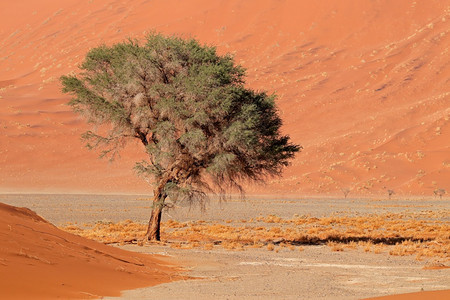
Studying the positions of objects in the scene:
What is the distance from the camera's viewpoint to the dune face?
10525 centimetres

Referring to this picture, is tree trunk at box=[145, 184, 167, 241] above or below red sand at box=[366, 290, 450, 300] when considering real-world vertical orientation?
above

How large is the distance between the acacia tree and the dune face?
2782 inches

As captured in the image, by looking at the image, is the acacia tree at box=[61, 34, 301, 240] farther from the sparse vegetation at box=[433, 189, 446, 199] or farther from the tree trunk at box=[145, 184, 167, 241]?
the sparse vegetation at box=[433, 189, 446, 199]

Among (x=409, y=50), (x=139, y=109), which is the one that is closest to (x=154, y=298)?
(x=139, y=109)

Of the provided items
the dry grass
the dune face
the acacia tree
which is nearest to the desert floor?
the dry grass

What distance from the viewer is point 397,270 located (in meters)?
21.9

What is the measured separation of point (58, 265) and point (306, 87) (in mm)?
113822

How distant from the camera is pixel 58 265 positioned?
649 inches

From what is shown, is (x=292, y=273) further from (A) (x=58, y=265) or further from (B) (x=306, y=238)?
(B) (x=306, y=238)

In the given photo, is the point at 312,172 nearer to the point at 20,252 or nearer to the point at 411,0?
the point at 411,0

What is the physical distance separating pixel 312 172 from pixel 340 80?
28.2m

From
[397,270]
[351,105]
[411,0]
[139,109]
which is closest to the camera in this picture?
[397,270]

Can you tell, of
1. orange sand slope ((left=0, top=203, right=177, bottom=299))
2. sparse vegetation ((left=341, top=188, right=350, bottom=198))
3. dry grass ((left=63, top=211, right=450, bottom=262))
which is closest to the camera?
orange sand slope ((left=0, top=203, right=177, bottom=299))

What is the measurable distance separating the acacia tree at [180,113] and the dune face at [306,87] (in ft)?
232
